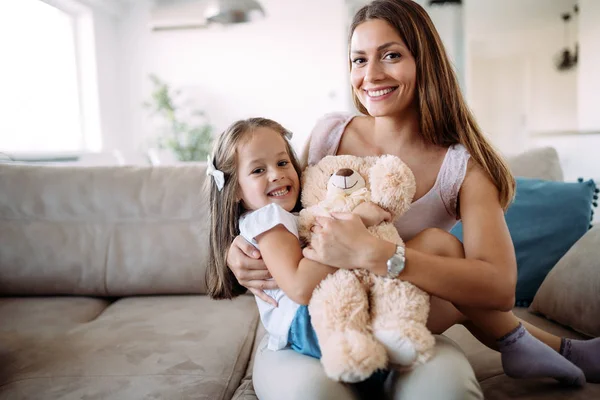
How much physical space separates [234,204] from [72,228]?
2.95 ft

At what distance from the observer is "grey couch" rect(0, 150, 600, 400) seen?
137cm

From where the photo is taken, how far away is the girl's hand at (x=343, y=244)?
886 mm

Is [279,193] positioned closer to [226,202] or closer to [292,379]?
[226,202]

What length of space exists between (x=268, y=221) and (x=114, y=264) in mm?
954

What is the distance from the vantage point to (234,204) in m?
1.14

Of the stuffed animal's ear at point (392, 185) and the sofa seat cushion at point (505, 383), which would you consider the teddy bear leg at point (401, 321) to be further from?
the sofa seat cushion at point (505, 383)

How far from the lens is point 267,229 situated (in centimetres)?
97

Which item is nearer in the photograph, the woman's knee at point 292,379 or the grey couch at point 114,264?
the woman's knee at point 292,379

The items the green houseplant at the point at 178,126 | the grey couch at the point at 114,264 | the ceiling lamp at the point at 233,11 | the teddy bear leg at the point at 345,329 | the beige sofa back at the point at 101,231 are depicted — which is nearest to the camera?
the teddy bear leg at the point at 345,329

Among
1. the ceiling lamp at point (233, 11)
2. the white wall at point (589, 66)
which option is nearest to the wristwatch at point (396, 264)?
the ceiling lamp at point (233, 11)

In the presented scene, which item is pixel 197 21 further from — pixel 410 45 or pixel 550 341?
pixel 550 341

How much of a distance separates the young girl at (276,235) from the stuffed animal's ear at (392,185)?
3 cm

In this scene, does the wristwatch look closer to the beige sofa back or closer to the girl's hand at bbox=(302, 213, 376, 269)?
the girl's hand at bbox=(302, 213, 376, 269)

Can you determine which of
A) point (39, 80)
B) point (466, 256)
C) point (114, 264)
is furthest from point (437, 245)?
point (39, 80)
